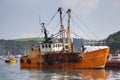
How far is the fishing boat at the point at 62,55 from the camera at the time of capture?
76562mm

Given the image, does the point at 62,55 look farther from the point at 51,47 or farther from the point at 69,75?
the point at 69,75

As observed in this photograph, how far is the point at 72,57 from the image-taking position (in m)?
77.9

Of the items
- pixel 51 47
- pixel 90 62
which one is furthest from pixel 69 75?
pixel 51 47

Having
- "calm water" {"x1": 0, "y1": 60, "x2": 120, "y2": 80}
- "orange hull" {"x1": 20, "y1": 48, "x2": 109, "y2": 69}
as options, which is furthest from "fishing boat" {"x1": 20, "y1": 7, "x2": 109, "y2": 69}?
"calm water" {"x1": 0, "y1": 60, "x2": 120, "y2": 80}

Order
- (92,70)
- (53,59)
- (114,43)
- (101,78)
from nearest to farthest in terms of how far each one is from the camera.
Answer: (101,78), (92,70), (53,59), (114,43)

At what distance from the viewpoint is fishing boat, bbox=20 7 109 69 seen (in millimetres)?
76562

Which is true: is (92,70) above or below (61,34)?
below

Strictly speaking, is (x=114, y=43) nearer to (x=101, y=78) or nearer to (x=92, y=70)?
(x=92, y=70)

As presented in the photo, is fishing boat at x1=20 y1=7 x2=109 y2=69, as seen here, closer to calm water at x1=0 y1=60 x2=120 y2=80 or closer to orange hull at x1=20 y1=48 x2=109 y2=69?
orange hull at x1=20 y1=48 x2=109 y2=69

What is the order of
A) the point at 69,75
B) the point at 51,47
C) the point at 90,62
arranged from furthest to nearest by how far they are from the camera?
the point at 51,47 < the point at 90,62 < the point at 69,75

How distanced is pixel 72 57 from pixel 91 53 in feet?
13.6

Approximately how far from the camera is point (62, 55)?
259 ft

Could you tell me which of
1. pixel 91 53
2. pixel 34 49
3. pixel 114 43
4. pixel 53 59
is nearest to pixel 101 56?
pixel 91 53

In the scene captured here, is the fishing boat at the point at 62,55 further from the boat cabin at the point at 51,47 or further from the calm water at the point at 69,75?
the calm water at the point at 69,75
